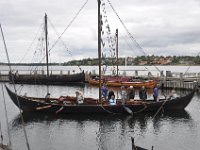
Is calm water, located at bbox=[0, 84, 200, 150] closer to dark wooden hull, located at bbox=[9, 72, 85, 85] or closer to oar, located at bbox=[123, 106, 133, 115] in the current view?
oar, located at bbox=[123, 106, 133, 115]

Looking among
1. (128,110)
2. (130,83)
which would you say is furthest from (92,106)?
(130,83)

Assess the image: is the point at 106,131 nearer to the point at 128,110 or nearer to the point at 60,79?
the point at 128,110

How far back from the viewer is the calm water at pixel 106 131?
23.8 m

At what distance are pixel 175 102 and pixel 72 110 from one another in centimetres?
1027

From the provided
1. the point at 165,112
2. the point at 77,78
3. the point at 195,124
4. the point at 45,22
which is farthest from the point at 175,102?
the point at 77,78

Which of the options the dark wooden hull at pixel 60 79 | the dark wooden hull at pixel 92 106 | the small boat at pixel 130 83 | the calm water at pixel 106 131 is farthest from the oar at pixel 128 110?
the dark wooden hull at pixel 60 79

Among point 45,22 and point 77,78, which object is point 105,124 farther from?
point 77,78

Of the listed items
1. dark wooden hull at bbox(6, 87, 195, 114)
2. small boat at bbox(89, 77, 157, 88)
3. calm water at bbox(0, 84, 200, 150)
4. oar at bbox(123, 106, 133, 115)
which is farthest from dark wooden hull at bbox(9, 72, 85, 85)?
oar at bbox(123, 106, 133, 115)

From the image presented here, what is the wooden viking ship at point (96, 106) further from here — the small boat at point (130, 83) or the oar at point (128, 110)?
the small boat at point (130, 83)

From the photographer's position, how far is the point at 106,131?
28109mm

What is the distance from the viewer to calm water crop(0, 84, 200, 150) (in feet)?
78.0

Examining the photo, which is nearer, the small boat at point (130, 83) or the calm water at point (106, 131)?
the calm water at point (106, 131)

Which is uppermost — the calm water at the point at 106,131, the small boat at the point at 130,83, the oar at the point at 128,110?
the small boat at the point at 130,83

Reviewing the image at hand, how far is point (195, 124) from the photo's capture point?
3053 centimetres
